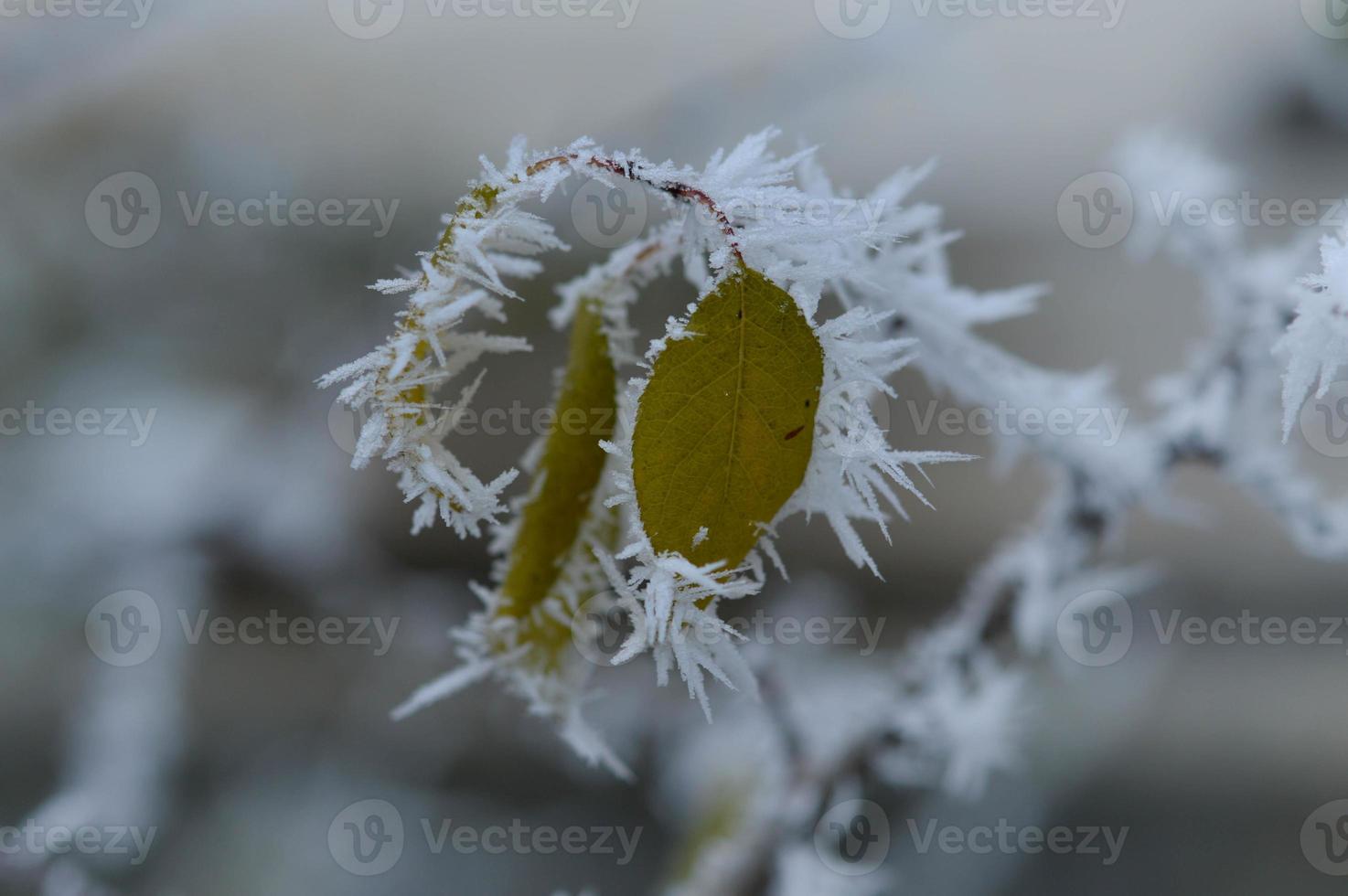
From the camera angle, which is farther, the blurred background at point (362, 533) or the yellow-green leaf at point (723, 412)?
the blurred background at point (362, 533)

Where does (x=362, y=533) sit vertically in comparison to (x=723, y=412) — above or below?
below

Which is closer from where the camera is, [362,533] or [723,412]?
[723,412]

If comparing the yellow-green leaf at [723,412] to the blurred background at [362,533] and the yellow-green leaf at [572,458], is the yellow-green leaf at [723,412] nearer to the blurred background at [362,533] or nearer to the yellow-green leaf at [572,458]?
the yellow-green leaf at [572,458]

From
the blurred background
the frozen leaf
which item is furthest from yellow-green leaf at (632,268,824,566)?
the blurred background

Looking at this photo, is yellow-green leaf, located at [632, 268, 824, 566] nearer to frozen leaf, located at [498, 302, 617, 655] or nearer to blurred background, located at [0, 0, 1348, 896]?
frozen leaf, located at [498, 302, 617, 655]

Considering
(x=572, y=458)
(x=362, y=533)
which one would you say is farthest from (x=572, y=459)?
(x=362, y=533)

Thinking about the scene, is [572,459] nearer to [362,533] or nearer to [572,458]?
[572,458]

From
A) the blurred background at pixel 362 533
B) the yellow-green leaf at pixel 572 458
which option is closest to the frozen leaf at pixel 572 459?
the yellow-green leaf at pixel 572 458
